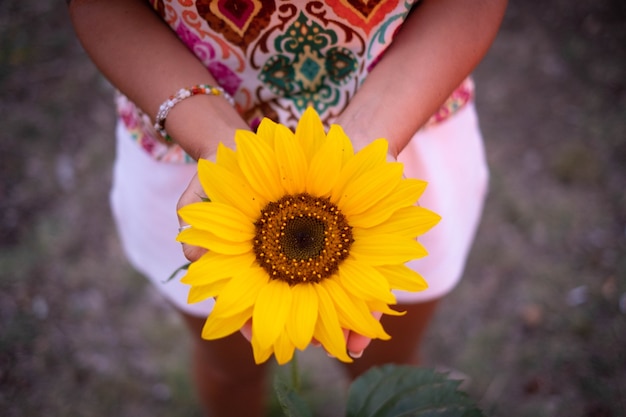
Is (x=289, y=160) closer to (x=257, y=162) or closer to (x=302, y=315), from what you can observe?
(x=257, y=162)

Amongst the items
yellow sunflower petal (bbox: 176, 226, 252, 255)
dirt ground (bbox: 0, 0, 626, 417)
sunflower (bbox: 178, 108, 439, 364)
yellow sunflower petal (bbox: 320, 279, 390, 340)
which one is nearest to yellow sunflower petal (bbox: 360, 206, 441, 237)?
sunflower (bbox: 178, 108, 439, 364)

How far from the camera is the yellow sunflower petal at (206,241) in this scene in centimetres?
75

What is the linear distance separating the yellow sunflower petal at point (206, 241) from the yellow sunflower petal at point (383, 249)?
176 millimetres

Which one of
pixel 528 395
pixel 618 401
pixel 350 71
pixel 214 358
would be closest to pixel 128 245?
pixel 214 358

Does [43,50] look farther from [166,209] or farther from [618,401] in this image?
[618,401]

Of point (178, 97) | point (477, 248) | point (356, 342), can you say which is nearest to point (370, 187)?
point (356, 342)

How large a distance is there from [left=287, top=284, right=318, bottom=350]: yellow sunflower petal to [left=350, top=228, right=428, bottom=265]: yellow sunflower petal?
9cm

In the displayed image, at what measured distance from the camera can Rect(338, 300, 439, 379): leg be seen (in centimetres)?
135

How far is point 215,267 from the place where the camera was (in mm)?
761

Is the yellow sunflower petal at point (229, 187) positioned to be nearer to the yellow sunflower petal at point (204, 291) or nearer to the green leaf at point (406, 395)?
the yellow sunflower petal at point (204, 291)

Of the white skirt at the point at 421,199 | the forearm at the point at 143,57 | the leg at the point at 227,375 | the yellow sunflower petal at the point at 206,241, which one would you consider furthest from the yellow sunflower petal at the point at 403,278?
the leg at the point at 227,375

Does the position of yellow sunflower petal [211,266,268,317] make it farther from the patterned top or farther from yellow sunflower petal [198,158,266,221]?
the patterned top

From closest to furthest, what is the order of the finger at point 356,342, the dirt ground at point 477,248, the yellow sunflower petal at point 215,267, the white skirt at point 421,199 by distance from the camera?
the yellow sunflower petal at point 215,267
the finger at point 356,342
the white skirt at point 421,199
the dirt ground at point 477,248

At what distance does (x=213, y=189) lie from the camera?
755 mm
